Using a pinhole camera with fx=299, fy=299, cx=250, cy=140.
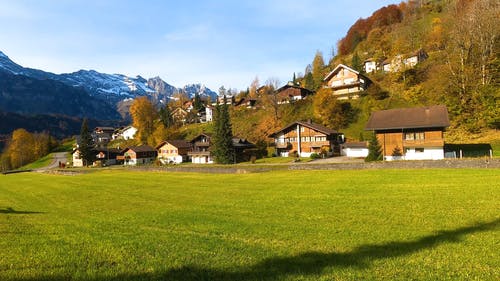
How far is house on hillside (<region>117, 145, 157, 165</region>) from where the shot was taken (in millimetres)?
103125

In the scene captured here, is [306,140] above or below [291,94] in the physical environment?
below

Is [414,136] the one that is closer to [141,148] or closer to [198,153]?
[198,153]

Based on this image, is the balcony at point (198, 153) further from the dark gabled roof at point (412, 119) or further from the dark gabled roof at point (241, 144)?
the dark gabled roof at point (412, 119)

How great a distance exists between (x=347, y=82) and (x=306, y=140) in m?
33.6

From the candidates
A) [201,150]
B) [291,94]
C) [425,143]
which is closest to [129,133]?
[201,150]

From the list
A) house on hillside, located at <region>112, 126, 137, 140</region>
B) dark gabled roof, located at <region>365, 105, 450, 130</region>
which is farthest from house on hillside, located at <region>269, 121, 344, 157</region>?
house on hillside, located at <region>112, 126, 137, 140</region>

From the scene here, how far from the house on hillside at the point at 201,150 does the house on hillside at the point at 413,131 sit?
4849cm

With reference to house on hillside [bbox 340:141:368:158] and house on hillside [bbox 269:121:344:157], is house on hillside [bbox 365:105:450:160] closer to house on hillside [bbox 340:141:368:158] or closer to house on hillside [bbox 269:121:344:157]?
house on hillside [bbox 340:141:368:158]

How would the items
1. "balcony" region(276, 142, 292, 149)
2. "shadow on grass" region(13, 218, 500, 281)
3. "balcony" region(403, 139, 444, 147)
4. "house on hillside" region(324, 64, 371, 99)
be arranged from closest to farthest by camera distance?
"shadow on grass" region(13, 218, 500, 281) < "balcony" region(403, 139, 444, 147) < "balcony" region(276, 142, 292, 149) < "house on hillside" region(324, 64, 371, 99)

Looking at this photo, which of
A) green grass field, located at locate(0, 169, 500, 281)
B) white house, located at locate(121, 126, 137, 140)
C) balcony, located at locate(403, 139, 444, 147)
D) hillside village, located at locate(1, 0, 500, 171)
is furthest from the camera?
white house, located at locate(121, 126, 137, 140)

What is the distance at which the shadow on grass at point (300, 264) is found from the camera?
8.41 metres

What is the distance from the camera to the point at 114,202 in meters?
24.1

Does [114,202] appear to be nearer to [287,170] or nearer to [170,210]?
[170,210]

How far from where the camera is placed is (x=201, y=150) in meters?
90.5
